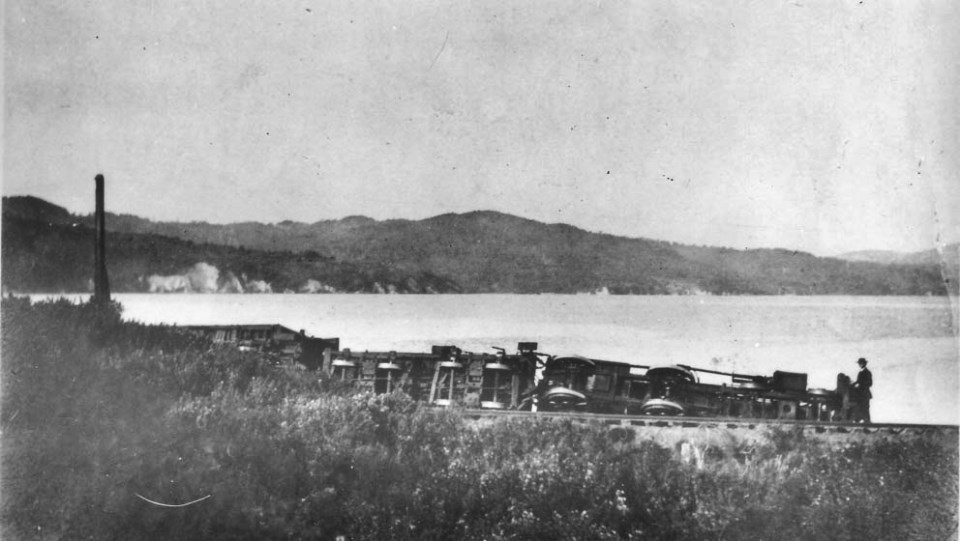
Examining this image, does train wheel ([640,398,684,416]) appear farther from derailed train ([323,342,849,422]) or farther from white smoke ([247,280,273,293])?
white smoke ([247,280,273,293])

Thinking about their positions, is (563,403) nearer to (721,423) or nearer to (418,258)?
(721,423)

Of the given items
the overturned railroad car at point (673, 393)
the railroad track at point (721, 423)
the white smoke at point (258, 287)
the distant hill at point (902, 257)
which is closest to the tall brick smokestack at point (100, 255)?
the white smoke at point (258, 287)

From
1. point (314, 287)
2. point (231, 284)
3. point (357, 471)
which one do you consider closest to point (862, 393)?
point (357, 471)

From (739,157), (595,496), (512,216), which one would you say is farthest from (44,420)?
(739,157)

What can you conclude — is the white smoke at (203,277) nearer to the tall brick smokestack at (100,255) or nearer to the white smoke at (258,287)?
the white smoke at (258,287)

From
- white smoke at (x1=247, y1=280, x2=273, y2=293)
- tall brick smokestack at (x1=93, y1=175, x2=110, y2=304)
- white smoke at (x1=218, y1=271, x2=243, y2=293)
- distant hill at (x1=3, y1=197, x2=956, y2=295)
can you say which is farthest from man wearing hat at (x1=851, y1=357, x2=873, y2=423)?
tall brick smokestack at (x1=93, y1=175, x2=110, y2=304)

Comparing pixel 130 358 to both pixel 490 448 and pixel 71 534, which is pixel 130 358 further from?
pixel 490 448

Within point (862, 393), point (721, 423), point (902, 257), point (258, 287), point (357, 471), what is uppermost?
point (902, 257)
